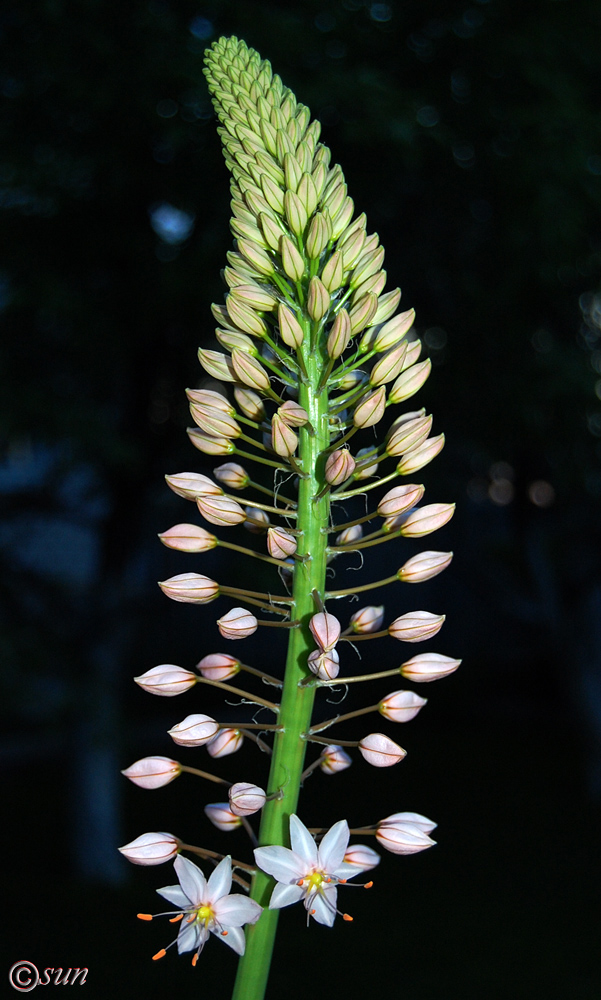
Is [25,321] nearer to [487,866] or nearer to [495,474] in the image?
[495,474]

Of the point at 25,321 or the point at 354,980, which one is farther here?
the point at 354,980

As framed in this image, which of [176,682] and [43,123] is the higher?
[43,123]

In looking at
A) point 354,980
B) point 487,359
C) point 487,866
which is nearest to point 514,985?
point 354,980

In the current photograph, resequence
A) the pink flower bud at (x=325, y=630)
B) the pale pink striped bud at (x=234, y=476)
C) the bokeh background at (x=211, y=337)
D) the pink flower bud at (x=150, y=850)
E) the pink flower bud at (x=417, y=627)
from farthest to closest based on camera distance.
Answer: the bokeh background at (x=211, y=337), the pale pink striped bud at (x=234, y=476), the pink flower bud at (x=417, y=627), the pink flower bud at (x=150, y=850), the pink flower bud at (x=325, y=630)

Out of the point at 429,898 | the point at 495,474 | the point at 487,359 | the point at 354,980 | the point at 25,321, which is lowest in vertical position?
the point at 354,980

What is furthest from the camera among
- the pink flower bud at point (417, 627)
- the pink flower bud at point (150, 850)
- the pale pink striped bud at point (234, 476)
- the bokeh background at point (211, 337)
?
the bokeh background at point (211, 337)

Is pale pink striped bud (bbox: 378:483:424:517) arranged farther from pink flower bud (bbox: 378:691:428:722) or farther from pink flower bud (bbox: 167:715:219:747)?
pink flower bud (bbox: 167:715:219:747)

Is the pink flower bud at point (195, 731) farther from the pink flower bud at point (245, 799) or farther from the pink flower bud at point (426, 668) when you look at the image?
the pink flower bud at point (426, 668)

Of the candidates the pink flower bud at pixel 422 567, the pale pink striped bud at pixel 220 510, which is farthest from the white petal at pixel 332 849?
the pale pink striped bud at pixel 220 510
